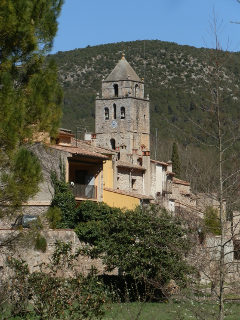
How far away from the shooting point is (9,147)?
13430 millimetres

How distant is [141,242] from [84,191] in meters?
10.9

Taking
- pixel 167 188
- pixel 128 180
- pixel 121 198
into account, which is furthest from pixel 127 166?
pixel 167 188

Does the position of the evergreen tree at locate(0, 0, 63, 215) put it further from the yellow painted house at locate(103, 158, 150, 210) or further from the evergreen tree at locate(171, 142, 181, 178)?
the evergreen tree at locate(171, 142, 181, 178)

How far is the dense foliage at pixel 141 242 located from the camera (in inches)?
1009

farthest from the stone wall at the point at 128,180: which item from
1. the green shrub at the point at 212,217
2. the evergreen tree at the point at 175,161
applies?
the green shrub at the point at 212,217

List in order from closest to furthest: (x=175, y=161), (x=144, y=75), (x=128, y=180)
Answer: (x=128, y=180) < (x=175, y=161) < (x=144, y=75)

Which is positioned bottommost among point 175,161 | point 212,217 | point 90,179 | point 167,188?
point 212,217

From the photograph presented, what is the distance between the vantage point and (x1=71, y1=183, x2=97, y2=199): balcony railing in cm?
3625

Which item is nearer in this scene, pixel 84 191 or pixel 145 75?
pixel 84 191

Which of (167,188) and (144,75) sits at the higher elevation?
(144,75)

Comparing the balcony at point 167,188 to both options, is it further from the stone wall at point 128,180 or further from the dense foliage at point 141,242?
the dense foliage at point 141,242

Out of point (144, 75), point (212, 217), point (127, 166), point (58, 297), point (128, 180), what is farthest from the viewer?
point (144, 75)

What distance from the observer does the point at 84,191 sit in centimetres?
3709

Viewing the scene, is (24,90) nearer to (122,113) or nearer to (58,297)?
(58,297)
